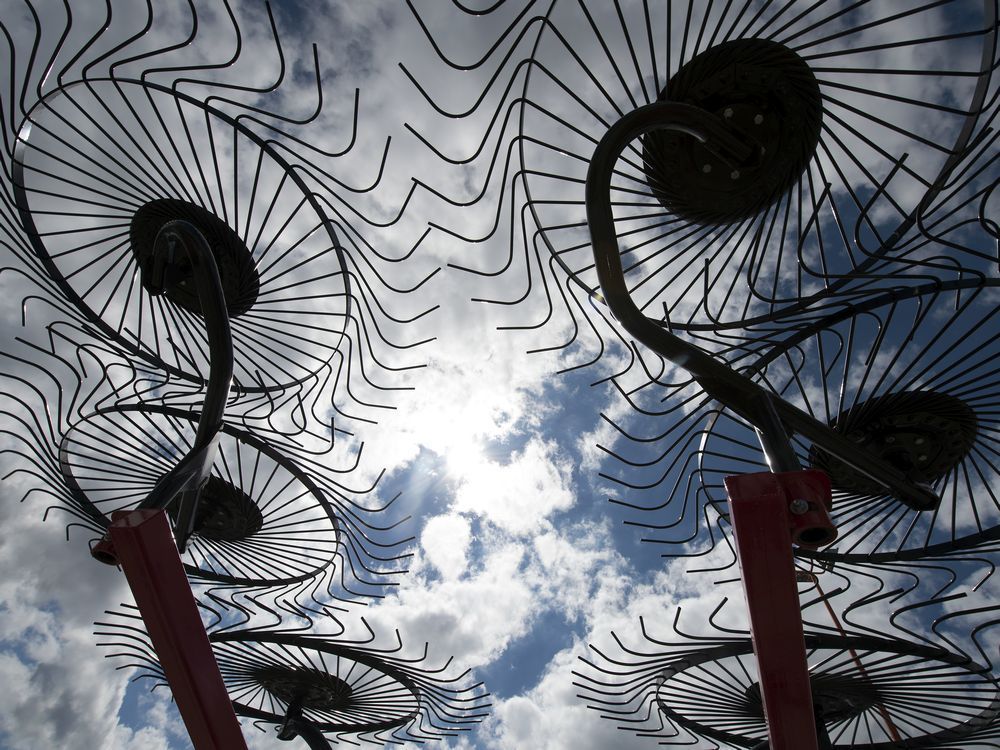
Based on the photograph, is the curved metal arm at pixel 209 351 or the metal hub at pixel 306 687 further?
the metal hub at pixel 306 687

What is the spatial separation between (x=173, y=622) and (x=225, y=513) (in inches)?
127

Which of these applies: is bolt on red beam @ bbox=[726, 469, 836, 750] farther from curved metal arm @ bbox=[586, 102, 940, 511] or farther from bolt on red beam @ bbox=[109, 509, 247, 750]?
bolt on red beam @ bbox=[109, 509, 247, 750]

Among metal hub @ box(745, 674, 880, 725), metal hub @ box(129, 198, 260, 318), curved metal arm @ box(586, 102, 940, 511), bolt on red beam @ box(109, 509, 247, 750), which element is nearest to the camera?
bolt on red beam @ box(109, 509, 247, 750)

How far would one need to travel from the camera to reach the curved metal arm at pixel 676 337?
2.01 m

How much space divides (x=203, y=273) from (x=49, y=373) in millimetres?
1364

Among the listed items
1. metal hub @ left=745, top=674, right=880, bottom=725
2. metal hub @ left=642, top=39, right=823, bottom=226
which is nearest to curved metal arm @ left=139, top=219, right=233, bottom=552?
metal hub @ left=642, top=39, right=823, bottom=226

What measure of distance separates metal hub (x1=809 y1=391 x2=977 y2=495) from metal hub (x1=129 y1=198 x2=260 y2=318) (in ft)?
11.2

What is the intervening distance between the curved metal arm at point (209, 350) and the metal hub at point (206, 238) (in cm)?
25

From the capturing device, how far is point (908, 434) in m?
4.25

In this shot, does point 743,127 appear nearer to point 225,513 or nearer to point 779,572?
point 779,572

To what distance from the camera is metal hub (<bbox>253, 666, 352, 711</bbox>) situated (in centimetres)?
580

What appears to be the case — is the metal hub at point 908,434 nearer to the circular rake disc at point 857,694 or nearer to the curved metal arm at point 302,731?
the circular rake disc at point 857,694

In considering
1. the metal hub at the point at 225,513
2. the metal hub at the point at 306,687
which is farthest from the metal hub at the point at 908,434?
the metal hub at the point at 306,687

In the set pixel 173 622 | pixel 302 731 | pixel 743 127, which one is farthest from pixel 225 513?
pixel 743 127
